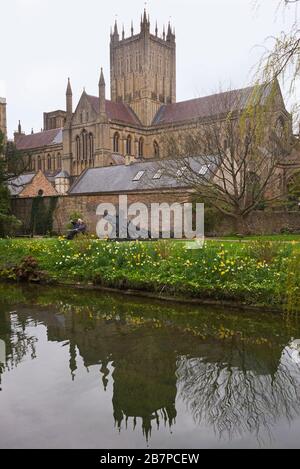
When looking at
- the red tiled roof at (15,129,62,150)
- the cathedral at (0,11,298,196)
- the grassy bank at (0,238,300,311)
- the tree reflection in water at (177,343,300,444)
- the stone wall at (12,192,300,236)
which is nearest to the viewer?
the tree reflection in water at (177,343,300,444)

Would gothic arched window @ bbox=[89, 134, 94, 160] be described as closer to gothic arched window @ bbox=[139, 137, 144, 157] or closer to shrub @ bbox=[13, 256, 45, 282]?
gothic arched window @ bbox=[139, 137, 144, 157]

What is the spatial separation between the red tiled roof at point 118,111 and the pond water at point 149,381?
51140mm

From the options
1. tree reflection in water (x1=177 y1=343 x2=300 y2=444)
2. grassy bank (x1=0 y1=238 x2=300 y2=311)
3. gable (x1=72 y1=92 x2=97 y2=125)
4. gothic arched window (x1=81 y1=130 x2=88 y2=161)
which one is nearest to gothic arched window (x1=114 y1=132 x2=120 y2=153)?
gable (x1=72 y1=92 x2=97 y2=125)

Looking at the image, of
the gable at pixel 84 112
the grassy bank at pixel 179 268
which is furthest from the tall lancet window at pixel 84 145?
the grassy bank at pixel 179 268

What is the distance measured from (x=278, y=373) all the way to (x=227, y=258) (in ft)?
16.7

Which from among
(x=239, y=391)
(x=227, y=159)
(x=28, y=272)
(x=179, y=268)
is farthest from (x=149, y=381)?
(x=227, y=159)

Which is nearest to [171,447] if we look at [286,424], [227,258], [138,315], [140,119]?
[286,424]

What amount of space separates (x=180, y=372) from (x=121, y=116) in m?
57.9

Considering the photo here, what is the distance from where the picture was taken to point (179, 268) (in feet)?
37.0

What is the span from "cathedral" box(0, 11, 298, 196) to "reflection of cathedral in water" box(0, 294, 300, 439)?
1719 inches

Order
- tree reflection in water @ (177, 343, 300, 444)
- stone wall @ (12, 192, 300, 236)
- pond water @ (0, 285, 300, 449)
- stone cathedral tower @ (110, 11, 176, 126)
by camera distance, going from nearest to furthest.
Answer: pond water @ (0, 285, 300, 449) < tree reflection in water @ (177, 343, 300, 444) < stone wall @ (12, 192, 300, 236) < stone cathedral tower @ (110, 11, 176, 126)

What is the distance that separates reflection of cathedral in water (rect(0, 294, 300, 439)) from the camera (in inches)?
189

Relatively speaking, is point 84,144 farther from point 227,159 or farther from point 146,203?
point 227,159

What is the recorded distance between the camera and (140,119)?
63000 mm
